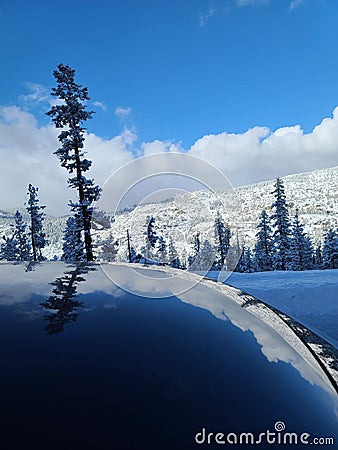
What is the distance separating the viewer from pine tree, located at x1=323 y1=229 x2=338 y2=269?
38.4 meters

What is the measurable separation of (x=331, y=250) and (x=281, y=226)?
11826mm

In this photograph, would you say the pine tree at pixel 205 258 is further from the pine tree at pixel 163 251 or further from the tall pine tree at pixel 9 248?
the tall pine tree at pixel 9 248

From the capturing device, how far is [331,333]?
3.68 m

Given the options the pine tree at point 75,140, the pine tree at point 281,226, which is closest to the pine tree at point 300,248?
the pine tree at point 281,226

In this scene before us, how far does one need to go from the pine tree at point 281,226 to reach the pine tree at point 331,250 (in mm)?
9747

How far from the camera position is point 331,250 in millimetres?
38781

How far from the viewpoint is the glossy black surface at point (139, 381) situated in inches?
39.1

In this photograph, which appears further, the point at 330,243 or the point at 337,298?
the point at 330,243

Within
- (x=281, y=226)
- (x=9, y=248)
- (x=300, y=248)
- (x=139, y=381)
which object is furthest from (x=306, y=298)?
(x=300, y=248)

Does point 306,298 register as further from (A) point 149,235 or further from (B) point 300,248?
(B) point 300,248

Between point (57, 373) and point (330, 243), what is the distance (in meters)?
43.8

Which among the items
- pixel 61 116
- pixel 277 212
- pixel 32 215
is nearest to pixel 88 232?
pixel 61 116

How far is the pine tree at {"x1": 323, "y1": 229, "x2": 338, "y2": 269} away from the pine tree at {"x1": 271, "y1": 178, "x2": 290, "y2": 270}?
975 cm

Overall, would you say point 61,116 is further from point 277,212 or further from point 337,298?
point 277,212
